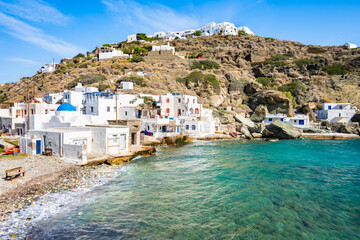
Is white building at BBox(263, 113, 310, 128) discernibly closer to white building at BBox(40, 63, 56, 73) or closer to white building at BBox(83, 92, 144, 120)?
white building at BBox(83, 92, 144, 120)

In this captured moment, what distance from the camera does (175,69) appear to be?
7219 cm

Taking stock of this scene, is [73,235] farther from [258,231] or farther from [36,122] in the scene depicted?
[36,122]

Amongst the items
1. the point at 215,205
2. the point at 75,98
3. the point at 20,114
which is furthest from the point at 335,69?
the point at 20,114

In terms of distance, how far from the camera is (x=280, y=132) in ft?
127

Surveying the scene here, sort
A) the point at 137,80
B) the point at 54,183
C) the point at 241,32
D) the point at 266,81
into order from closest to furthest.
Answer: the point at 54,183 < the point at 137,80 < the point at 266,81 < the point at 241,32

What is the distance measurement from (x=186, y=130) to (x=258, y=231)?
2883 cm

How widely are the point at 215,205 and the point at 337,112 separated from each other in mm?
54103

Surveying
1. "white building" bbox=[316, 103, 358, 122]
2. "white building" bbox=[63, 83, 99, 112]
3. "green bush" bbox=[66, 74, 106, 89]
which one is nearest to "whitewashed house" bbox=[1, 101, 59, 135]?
"white building" bbox=[63, 83, 99, 112]

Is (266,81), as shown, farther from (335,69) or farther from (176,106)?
(176,106)

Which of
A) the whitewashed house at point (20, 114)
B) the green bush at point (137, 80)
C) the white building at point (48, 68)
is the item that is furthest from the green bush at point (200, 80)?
the white building at point (48, 68)

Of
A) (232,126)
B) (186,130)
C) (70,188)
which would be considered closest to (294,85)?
(232,126)

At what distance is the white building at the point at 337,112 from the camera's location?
4966cm

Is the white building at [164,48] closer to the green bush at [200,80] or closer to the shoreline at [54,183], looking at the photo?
the green bush at [200,80]

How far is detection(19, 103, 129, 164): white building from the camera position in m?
17.1
